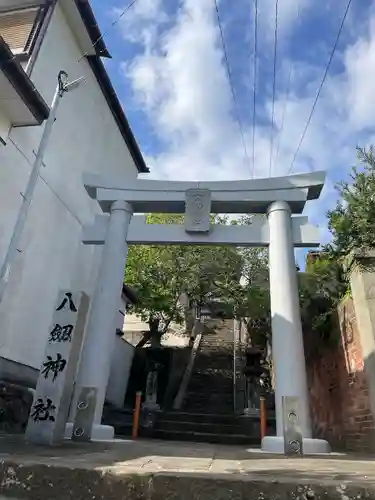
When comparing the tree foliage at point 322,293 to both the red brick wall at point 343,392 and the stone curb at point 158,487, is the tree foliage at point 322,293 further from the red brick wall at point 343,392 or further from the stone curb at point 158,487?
the stone curb at point 158,487

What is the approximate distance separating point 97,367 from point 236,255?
30.9ft

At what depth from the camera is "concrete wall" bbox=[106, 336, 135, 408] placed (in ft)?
45.0

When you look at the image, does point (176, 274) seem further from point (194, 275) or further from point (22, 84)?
point (22, 84)

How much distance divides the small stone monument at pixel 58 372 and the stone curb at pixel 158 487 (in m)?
2.84

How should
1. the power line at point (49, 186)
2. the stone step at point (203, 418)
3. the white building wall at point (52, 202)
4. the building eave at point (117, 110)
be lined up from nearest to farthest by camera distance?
the white building wall at point (52, 202) → the power line at point (49, 186) → the stone step at point (203, 418) → the building eave at point (117, 110)

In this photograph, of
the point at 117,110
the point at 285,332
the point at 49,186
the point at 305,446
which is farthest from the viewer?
the point at 117,110

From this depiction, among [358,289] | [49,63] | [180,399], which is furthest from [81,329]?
[180,399]

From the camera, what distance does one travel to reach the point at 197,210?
8805 millimetres

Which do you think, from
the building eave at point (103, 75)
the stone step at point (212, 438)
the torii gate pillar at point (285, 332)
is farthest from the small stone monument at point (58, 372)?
the building eave at point (103, 75)

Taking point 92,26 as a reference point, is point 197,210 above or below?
below

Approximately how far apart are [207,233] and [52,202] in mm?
3960

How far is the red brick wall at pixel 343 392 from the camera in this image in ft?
24.2

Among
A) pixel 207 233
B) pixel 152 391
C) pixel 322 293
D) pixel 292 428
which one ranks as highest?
pixel 207 233

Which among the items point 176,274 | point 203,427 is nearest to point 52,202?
point 176,274
